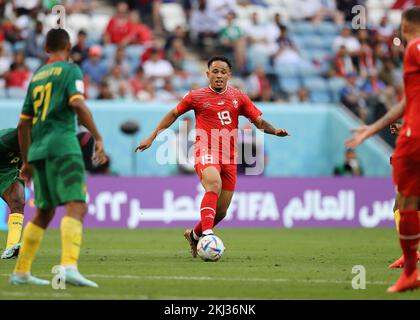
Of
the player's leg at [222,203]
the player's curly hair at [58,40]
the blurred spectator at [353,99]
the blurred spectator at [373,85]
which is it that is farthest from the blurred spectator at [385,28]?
the player's curly hair at [58,40]

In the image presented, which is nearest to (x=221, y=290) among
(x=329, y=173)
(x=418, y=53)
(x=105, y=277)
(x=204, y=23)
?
(x=105, y=277)

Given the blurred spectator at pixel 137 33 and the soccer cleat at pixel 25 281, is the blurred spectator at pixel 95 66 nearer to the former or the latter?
the blurred spectator at pixel 137 33

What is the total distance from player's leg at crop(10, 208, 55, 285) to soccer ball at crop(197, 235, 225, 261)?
10.5ft

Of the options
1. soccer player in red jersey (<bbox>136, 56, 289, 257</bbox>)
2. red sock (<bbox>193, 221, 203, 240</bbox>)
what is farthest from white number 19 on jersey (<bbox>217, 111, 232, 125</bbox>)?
red sock (<bbox>193, 221, 203, 240</bbox>)

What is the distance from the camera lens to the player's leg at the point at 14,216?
1318 centimetres

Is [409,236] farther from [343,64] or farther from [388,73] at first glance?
[388,73]

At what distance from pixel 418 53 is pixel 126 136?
15124 millimetres

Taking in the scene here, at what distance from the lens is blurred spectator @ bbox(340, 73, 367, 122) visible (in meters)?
25.1

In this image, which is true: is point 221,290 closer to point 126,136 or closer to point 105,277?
point 105,277

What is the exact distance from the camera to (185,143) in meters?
22.5

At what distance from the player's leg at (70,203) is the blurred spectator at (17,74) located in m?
13.6

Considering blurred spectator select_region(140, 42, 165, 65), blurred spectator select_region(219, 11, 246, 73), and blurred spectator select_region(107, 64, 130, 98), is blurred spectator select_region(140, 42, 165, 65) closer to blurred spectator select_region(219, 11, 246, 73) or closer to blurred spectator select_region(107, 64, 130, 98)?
blurred spectator select_region(107, 64, 130, 98)

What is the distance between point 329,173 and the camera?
25625mm

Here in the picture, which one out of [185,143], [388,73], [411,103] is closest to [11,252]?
[411,103]
